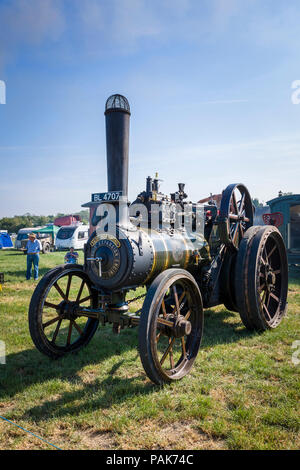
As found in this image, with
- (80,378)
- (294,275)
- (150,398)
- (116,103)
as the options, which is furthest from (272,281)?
(294,275)

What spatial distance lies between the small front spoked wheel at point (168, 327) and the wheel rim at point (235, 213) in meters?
1.53

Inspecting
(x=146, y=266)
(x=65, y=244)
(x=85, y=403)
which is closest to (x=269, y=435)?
(x=85, y=403)

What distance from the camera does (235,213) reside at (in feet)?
17.9

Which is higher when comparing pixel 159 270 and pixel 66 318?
pixel 159 270

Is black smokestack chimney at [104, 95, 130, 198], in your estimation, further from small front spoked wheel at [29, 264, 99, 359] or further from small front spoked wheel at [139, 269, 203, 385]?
small front spoked wheel at [29, 264, 99, 359]

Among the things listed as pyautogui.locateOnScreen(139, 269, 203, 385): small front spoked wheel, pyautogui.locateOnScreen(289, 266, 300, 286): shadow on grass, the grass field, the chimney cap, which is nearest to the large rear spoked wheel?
the grass field

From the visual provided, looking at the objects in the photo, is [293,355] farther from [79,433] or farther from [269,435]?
[79,433]

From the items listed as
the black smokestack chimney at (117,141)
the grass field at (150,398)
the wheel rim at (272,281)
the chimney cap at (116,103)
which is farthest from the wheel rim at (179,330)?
the chimney cap at (116,103)

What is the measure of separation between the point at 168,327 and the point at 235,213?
109 inches

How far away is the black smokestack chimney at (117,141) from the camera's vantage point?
3.49 metres

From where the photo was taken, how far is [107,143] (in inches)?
138

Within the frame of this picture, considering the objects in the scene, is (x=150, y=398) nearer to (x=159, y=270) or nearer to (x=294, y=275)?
(x=159, y=270)

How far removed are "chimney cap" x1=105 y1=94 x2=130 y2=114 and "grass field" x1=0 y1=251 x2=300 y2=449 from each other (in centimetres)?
281

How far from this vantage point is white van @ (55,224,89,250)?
22.1 m
